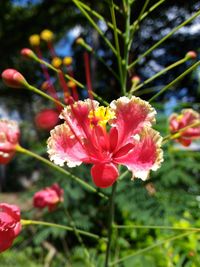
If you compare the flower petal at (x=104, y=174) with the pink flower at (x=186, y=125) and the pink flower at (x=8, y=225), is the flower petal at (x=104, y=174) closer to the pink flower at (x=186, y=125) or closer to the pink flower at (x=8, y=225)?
the pink flower at (x=8, y=225)

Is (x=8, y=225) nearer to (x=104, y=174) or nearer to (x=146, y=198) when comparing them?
(x=104, y=174)

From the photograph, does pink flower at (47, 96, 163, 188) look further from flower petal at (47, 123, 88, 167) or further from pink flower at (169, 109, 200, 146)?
pink flower at (169, 109, 200, 146)

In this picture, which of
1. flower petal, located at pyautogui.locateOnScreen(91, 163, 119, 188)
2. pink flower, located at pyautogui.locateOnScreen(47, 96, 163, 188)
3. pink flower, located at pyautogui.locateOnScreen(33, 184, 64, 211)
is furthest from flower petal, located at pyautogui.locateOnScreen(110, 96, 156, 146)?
pink flower, located at pyautogui.locateOnScreen(33, 184, 64, 211)

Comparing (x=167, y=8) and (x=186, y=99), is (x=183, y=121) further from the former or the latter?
(x=186, y=99)

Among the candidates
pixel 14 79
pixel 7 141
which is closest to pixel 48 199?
pixel 7 141

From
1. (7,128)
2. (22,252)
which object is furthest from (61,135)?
(22,252)
